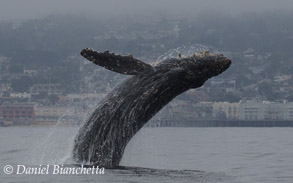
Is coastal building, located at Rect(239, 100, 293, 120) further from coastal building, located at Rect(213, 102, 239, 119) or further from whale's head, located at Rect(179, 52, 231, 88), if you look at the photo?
whale's head, located at Rect(179, 52, 231, 88)

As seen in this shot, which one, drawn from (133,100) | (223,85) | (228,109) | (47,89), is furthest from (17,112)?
(133,100)

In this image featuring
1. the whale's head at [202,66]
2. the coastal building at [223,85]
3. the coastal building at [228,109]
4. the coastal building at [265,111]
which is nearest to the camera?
the whale's head at [202,66]

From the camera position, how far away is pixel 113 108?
52.6 ft

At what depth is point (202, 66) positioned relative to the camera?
52.5 ft

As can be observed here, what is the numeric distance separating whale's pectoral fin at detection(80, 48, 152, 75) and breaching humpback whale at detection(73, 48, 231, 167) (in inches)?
5.1

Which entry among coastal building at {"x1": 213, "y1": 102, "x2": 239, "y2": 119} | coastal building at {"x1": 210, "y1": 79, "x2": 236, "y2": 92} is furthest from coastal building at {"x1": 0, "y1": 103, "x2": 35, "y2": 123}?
coastal building at {"x1": 210, "y1": 79, "x2": 236, "y2": 92}

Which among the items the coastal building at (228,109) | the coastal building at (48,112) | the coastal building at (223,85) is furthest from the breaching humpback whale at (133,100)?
the coastal building at (223,85)

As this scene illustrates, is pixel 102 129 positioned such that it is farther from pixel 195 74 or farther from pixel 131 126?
pixel 195 74

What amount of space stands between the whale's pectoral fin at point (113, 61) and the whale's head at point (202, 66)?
1.04 metres

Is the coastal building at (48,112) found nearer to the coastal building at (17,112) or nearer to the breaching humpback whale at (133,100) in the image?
the coastal building at (17,112)

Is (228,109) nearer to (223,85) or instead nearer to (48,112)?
(223,85)

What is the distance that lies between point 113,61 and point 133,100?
996 mm

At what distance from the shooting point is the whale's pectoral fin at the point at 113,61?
1538 cm

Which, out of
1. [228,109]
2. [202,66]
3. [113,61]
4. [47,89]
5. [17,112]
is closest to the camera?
[113,61]
